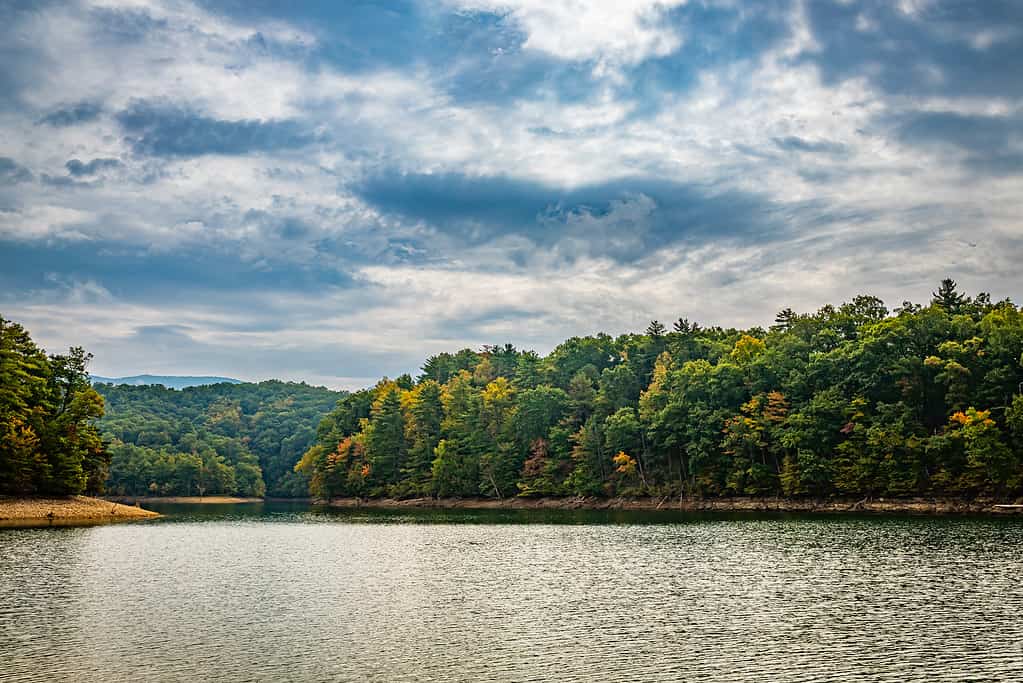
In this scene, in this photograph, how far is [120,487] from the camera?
173000 mm

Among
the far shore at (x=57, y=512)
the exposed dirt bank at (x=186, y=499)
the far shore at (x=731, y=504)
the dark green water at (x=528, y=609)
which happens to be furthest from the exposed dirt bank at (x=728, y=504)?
the far shore at (x=57, y=512)

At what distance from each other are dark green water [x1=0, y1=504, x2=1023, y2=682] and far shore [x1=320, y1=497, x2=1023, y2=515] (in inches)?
838

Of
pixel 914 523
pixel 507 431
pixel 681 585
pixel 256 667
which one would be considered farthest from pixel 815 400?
pixel 256 667

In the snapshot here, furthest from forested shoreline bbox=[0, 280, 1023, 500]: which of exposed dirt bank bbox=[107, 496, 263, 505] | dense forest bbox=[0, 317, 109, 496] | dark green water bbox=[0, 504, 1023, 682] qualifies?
exposed dirt bank bbox=[107, 496, 263, 505]

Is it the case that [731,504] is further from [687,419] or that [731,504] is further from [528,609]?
[528,609]

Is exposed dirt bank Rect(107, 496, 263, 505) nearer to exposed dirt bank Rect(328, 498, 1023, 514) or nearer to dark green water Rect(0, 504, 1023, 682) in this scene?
exposed dirt bank Rect(328, 498, 1023, 514)

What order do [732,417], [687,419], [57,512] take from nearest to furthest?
[57,512] < [732,417] < [687,419]

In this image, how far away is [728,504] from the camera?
98875 mm

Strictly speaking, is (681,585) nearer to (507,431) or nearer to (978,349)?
(978,349)

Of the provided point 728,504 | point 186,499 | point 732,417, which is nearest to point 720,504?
point 728,504

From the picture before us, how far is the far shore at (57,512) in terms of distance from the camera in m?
78.4

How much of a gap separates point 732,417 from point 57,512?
76388 mm

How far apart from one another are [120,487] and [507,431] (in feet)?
302

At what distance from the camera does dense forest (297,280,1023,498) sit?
84.0 meters
